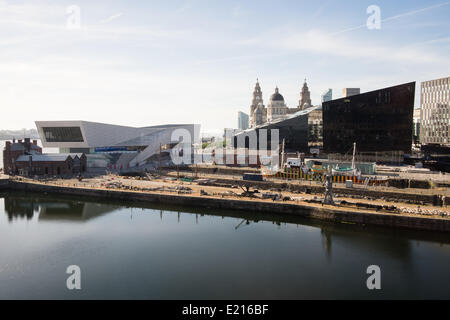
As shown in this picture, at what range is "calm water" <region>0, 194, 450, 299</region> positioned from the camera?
18.1m

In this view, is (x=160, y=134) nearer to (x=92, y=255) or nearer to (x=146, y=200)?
(x=146, y=200)

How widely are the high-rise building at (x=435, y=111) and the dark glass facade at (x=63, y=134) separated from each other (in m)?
82.5

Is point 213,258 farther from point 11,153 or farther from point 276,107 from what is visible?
point 276,107

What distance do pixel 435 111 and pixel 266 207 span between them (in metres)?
69.1

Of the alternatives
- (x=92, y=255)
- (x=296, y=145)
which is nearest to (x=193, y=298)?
(x=92, y=255)

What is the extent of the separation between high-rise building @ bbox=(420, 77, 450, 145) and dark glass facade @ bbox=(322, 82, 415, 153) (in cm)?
3437

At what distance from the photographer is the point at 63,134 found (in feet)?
200

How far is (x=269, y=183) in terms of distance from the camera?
42125mm

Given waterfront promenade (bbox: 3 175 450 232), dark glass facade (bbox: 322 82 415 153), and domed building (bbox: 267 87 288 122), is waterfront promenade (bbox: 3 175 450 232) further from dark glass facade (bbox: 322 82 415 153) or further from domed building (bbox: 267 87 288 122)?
domed building (bbox: 267 87 288 122)

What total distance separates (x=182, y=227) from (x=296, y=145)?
4046 centimetres

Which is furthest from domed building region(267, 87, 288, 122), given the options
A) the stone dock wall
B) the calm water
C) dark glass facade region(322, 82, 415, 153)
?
the calm water

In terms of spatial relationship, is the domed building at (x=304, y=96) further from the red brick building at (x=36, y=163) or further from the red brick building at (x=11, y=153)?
the red brick building at (x=11, y=153)

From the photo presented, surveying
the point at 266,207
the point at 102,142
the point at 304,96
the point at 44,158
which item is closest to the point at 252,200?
the point at 266,207

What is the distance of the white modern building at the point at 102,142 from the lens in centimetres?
5979
